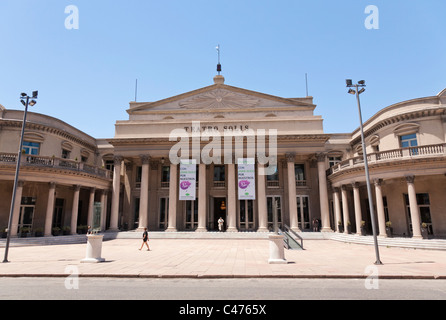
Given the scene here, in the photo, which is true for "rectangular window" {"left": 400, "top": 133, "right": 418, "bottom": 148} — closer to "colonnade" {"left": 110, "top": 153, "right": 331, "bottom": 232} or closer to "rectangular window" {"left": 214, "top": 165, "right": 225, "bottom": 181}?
"colonnade" {"left": 110, "top": 153, "right": 331, "bottom": 232}

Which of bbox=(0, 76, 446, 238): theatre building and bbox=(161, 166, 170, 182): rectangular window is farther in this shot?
bbox=(161, 166, 170, 182): rectangular window

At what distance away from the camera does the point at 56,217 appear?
89.8ft

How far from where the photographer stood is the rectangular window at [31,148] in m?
25.3

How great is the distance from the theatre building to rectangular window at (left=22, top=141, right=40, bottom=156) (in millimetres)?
98

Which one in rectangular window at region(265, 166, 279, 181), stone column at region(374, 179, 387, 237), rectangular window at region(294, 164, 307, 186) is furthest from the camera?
rectangular window at region(265, 166, 279, 181)

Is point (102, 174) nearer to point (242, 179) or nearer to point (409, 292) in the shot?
point (242, 179)

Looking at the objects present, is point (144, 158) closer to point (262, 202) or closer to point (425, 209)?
point (262, 202)

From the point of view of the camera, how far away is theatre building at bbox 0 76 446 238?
2209cm

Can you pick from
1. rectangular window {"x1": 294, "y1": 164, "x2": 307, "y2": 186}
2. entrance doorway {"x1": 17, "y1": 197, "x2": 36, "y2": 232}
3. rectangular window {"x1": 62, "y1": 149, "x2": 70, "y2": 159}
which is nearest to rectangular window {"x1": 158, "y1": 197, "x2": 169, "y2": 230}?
rectangular window {"x1": 62, "y1": 149, "x2": 70, "y2": 159}

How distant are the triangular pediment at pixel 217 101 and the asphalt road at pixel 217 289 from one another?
2517 cm

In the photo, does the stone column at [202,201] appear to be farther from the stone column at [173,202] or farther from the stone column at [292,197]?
the stone column at [292,197]
